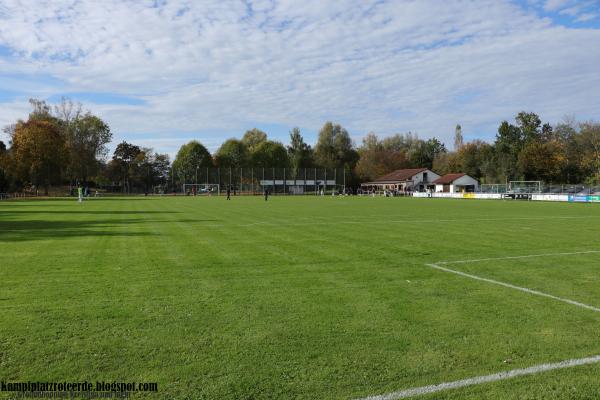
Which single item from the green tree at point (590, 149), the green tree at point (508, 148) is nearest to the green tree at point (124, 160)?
the green tree at point (508, 148)

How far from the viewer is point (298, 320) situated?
255 inches

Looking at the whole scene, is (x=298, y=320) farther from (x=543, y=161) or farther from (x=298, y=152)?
(x=298, y=152)

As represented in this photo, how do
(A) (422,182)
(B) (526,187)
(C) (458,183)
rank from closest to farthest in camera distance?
(B) (526,187) → (C) (458,183) → (A) (422,182)

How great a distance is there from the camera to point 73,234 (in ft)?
54.7

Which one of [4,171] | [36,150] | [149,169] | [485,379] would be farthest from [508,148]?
[485,379]

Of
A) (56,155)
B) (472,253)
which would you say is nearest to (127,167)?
(56,155)

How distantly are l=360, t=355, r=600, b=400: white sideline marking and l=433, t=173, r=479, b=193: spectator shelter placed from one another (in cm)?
9469

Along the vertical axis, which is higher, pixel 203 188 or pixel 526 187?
pixel 526 187

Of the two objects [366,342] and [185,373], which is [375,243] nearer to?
[366,342]

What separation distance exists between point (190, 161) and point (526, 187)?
235ft

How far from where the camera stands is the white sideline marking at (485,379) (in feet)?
14.3

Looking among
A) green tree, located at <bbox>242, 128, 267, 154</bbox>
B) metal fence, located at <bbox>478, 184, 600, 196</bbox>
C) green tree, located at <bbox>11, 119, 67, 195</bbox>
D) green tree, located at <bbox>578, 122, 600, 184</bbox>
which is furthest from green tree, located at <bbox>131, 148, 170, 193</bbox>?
green tree, located at <bbox>578, 122, 600, 184</bbox>

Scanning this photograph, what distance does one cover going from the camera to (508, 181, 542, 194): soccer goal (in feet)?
230

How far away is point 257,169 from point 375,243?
Answer: 9615cm
